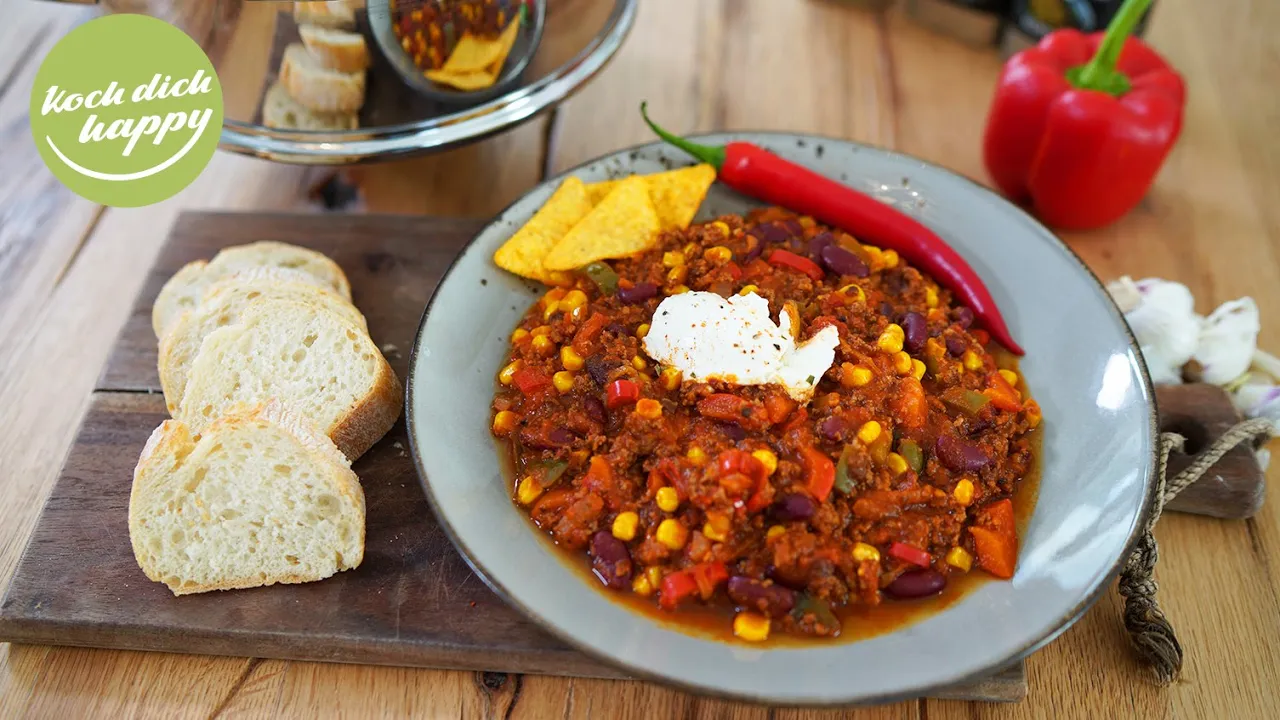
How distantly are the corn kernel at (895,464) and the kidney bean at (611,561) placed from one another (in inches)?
39.5

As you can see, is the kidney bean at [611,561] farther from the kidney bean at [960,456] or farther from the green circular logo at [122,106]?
the green circular logo at [122,106]

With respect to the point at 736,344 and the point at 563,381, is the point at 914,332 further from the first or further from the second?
the point at 563,381

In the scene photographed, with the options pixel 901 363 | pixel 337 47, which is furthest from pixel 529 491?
pixel 337 47

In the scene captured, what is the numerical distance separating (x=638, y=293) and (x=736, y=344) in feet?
1.91

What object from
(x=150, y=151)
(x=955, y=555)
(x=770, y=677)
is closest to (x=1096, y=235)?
(x=955, y=555)

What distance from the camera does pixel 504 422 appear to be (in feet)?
11.9

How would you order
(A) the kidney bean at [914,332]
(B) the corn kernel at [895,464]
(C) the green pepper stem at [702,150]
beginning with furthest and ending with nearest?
(C) the green pepper stem at [702,150], (A) the kidney bean at [914,332], (B) the corn kernel at [895,464]

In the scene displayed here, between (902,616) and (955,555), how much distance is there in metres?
0.32

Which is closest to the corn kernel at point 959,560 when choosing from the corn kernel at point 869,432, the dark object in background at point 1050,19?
the corn kernel at point 869,432

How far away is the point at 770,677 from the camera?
2838 mm

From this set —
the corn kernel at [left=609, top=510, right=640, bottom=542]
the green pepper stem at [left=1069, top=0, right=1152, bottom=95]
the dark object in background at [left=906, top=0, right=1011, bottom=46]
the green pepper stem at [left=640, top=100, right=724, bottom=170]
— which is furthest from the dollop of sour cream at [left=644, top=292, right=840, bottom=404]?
the dark object in background at [left=906, top=0, right=1011, bottom=46]

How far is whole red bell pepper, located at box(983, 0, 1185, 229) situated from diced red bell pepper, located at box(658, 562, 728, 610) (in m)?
3.30

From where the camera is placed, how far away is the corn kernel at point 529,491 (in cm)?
344

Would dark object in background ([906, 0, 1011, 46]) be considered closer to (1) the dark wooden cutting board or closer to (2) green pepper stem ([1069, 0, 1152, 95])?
(2) green pepper stem ([1069, 0, 1152, 95])
